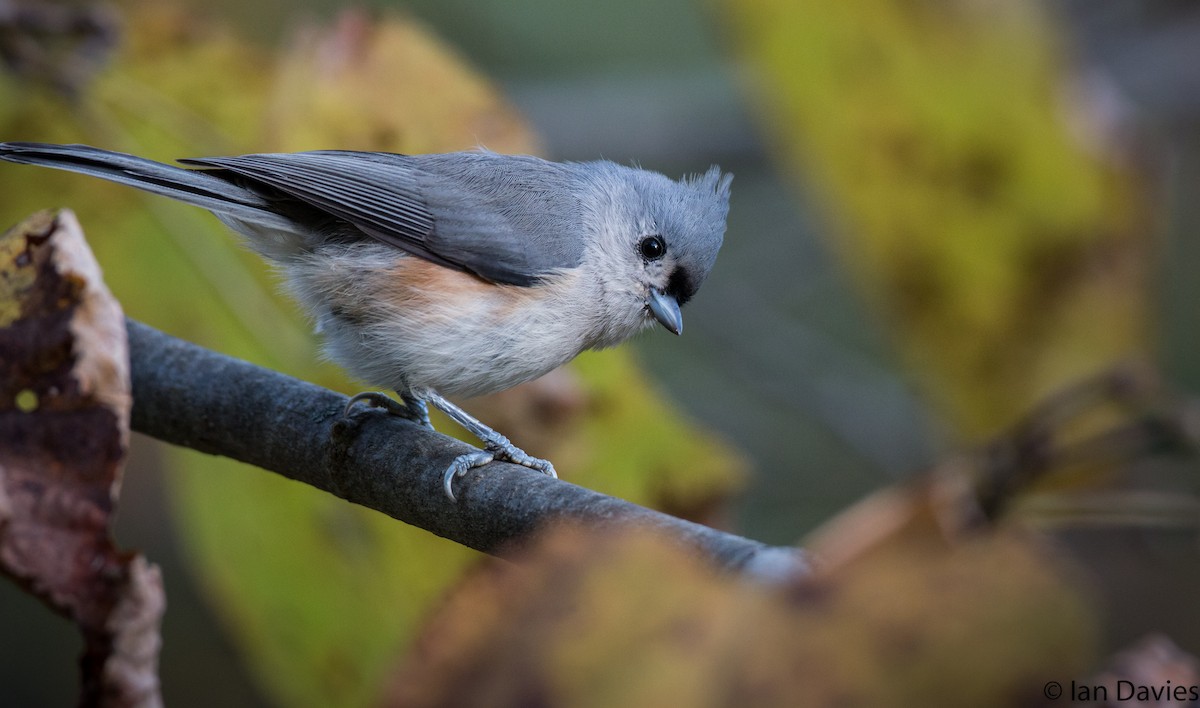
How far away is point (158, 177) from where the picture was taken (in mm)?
2135

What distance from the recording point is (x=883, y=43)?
2396 millimetres

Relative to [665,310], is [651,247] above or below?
above

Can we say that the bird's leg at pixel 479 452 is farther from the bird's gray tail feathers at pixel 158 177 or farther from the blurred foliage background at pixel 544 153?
the bird's gray tail feathers at pixel 158 177

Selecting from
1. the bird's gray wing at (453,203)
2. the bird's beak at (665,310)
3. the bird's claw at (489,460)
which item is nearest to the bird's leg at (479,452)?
the bird's claw at (489,460)

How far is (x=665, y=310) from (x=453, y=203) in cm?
55

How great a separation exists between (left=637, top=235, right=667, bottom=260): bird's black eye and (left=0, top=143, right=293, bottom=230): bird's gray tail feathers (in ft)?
2.67

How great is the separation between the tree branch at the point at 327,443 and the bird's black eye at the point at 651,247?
32.4 inches

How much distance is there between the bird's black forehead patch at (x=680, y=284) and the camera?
2.66 metres

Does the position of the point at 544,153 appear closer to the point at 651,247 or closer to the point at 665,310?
the point at 651,247

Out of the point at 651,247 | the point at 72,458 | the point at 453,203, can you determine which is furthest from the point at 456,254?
the point at 72,458

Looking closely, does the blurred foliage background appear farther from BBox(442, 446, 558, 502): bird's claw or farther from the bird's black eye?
the bird's black eye

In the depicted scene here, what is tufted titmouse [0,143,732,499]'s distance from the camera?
2.31 meters

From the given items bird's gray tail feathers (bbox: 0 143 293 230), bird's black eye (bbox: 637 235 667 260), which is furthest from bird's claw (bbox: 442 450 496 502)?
bird's black eye (bbox: 637 235 667 260)

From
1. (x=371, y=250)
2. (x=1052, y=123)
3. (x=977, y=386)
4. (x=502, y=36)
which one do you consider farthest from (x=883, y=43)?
(x=502, y=36)
